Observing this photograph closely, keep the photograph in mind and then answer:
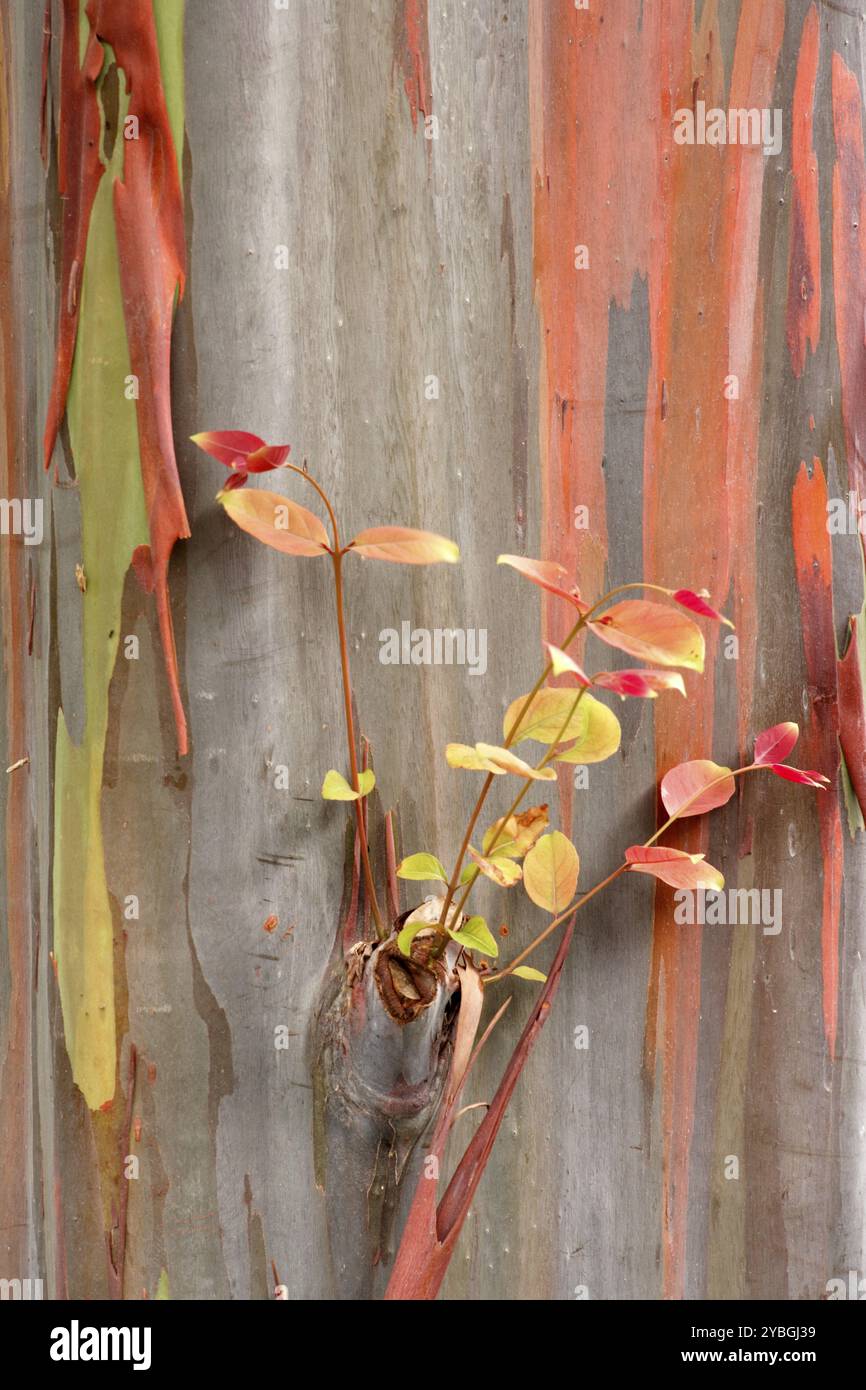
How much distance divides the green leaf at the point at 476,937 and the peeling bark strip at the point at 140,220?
25 centimetres

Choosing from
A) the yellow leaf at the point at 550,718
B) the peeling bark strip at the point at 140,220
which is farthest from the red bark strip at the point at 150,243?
the yellow leaf at the point at 550,718

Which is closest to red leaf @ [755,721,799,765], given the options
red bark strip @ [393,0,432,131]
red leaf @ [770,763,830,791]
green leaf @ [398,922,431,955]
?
red leaf @ [770,763,830,791]

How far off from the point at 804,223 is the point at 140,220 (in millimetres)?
423

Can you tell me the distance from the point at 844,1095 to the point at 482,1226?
256 mm

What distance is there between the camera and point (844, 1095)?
0.61 metres

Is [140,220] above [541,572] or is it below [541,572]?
above

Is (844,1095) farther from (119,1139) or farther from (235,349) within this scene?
(235,349)

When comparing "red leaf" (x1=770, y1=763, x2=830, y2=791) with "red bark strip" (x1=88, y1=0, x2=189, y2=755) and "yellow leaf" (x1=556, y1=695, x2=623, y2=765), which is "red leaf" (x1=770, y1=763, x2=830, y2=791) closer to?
"yellow leaf" (x1=556, y1=695, x2=623, y2=765)

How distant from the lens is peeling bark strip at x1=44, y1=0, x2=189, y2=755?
552 millimetres

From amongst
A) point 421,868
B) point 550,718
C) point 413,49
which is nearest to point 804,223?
point 413,49

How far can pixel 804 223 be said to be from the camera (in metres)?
0.60

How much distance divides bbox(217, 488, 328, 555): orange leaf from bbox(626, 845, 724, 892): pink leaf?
257 mm

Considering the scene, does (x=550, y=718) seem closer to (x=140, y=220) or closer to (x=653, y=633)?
(x=653, y=633)

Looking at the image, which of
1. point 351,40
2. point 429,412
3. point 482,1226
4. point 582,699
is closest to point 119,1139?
point 482,1226
